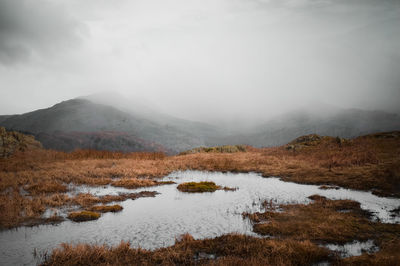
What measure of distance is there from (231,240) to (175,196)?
11777mm

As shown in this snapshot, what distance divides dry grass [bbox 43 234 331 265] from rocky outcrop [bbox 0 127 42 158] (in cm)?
4425

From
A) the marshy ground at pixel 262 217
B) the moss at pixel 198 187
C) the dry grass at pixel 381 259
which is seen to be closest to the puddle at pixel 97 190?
the marshy ground at pixel 262 217

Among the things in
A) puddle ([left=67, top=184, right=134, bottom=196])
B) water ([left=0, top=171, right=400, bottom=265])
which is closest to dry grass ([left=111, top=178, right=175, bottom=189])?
puddle ([left=67, top=184, right=134, bottom=196])

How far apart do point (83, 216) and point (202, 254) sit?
9.48m

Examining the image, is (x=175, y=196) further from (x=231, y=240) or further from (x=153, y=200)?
(x=231, y=240)

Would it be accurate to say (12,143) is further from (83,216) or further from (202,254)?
(202,254)

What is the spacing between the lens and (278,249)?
1120 centimetres

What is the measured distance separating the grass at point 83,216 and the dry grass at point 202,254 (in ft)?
16.8

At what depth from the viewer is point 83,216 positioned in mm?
16719

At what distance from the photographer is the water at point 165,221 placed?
508 inches

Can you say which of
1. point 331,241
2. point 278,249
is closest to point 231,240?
point 278,249

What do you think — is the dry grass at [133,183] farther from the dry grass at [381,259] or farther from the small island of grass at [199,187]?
the dry grass at [381,259]

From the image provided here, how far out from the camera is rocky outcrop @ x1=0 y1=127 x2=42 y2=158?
151 feet

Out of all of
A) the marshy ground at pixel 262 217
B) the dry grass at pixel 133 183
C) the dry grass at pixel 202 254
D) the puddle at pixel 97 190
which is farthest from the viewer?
the dry grass at pixel 133 183
